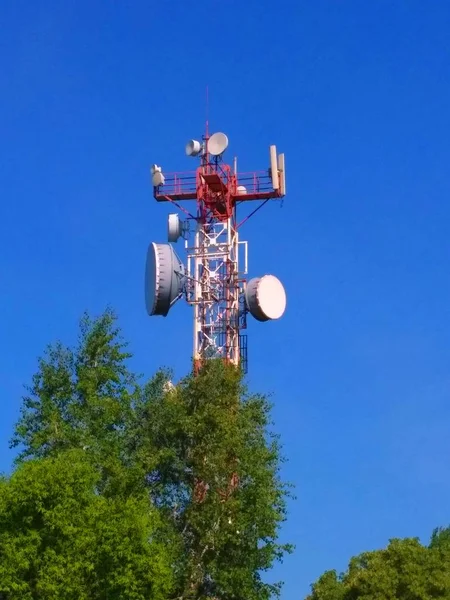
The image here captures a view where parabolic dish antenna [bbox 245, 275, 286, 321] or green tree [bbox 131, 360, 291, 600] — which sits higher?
parabolic dish antenna [bbox 245, 275, 286, 321]

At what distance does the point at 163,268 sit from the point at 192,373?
579 centimetres

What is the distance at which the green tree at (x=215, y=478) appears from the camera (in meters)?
38.1

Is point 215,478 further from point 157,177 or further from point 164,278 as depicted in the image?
point 157,177

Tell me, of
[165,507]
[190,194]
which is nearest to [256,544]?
[165,507]

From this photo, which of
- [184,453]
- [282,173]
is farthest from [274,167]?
[184,453]

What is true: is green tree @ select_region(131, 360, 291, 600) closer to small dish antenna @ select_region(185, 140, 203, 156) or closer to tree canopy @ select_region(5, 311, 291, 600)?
tree canopy @ select_region(5, 311, 291, 600)

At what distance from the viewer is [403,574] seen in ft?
154

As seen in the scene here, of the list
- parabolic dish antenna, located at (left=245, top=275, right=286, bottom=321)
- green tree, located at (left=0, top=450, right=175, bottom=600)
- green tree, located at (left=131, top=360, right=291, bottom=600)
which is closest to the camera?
green tree, located at (left=0, top=450, right=175, bottom=600)

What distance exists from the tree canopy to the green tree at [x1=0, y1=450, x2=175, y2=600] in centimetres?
261

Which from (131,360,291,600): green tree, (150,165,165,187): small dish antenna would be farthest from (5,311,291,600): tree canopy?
(150,165,165,187): small dish antenna

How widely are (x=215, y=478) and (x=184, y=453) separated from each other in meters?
1.91

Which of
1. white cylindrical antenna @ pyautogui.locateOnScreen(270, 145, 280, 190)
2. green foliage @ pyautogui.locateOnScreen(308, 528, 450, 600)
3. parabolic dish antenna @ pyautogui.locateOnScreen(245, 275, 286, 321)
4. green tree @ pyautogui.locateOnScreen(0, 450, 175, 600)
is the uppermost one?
white cylindrical antenna @ pyautogui.locateOnScreen(270, 145, 280, 190)

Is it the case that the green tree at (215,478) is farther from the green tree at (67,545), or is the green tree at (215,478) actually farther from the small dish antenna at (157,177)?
the small dish antenna at (157,177)

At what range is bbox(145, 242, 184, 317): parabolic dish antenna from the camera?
149 feet
